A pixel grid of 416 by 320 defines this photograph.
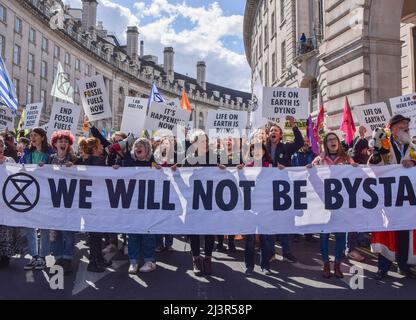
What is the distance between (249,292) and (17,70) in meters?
44.1

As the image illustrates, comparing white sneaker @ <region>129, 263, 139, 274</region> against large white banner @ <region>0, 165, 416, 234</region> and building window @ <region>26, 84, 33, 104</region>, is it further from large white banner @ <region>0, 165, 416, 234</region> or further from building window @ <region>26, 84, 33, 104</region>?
building window @ <region>26, 84, 33, 104</region>

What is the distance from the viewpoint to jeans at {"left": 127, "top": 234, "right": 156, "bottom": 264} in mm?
5926

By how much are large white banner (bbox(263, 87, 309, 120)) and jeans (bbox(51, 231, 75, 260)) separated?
13.1ft

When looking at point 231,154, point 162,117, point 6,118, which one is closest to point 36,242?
point 162,117

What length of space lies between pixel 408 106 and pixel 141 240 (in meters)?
5.88

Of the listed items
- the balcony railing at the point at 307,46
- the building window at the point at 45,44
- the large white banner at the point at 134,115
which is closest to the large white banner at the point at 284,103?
the large white banner at the point at 134,115

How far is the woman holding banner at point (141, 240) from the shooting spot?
5918 mm

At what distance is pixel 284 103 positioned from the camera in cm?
757

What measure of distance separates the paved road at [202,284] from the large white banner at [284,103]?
8.76 feet

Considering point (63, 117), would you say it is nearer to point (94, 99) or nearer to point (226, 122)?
point (94, 99)

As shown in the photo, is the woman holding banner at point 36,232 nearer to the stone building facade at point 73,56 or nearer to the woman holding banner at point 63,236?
the woman holding banner at point 63,236

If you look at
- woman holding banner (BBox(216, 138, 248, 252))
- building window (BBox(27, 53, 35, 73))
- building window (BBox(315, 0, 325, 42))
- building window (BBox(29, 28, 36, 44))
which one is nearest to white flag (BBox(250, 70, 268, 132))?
woman holding banner (BBox(216, 138, 248, 252))
